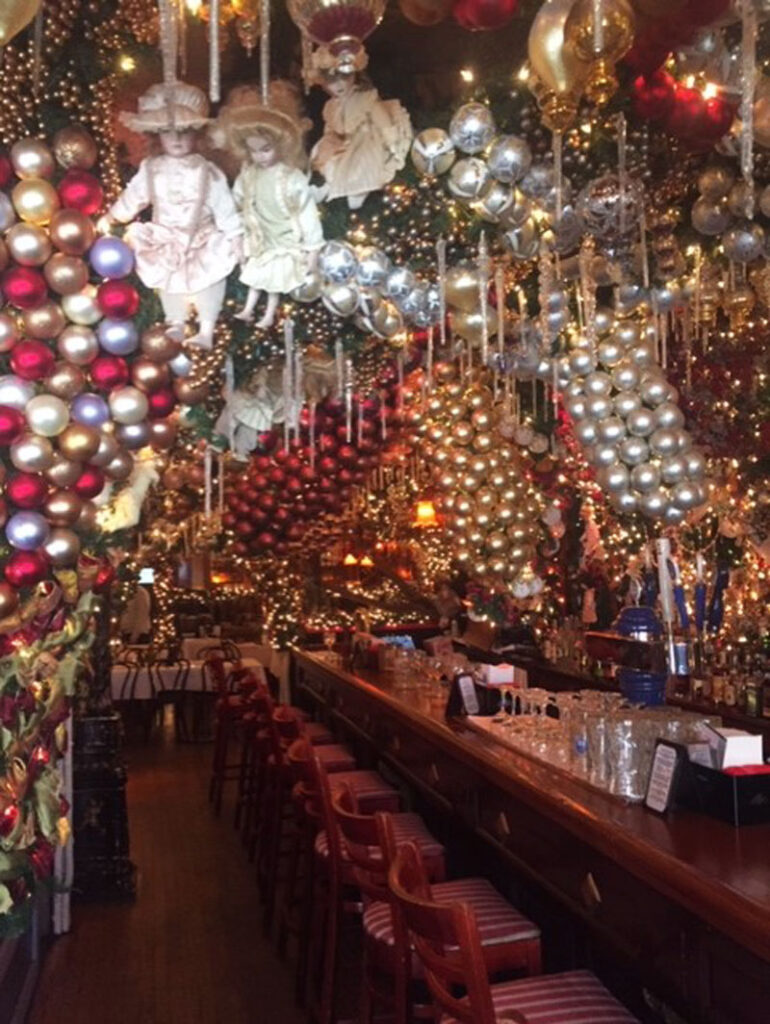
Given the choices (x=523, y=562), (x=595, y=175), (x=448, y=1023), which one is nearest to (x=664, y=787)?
(x=448, y=1023)

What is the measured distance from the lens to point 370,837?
103 inches

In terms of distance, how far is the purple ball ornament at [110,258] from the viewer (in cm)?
220

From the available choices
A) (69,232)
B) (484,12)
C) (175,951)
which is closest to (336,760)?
(175,951)

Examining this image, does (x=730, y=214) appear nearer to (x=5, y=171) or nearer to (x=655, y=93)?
(x=655, y=93)

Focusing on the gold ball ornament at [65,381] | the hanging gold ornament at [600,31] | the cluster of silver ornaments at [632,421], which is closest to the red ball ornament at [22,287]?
the gold ball ornament at [65,381]

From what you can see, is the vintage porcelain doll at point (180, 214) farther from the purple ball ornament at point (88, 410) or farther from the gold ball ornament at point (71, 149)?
the purple ball ornament at point (88, 410)

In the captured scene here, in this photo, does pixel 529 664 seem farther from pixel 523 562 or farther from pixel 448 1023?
pixel 448 1023

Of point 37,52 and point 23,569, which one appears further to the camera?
point 37,52

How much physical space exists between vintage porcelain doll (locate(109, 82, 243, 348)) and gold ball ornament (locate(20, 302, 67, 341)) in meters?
0.35

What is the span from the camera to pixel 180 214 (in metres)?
2.63

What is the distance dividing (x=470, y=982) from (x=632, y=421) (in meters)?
3.09

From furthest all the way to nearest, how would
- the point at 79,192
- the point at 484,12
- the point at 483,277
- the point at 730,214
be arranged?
the point at 483,277 < the point at 730,214 < the point at 79,192 < the point at 484,12

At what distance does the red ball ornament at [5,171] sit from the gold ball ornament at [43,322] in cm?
28

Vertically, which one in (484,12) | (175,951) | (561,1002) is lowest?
(175,951)
